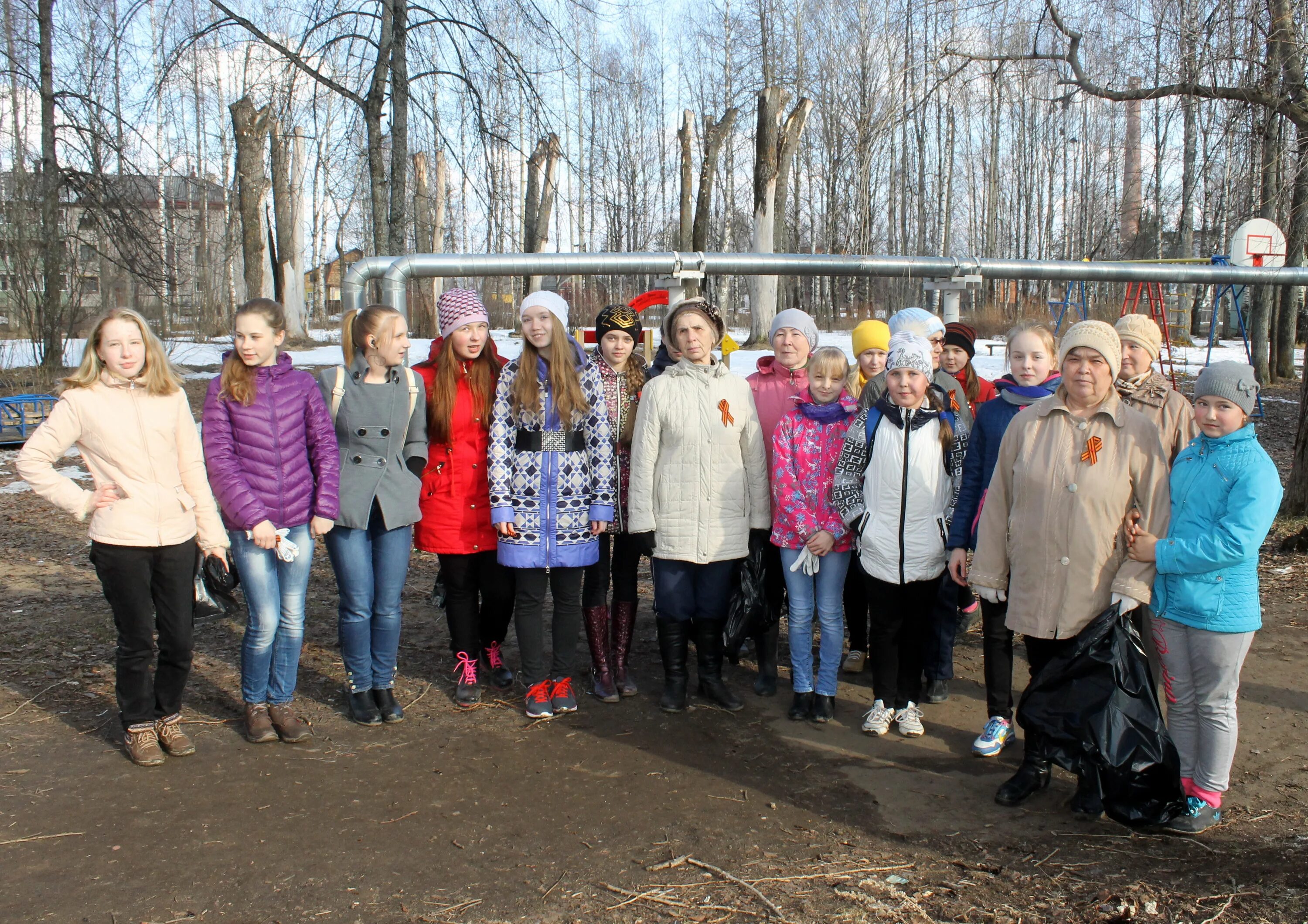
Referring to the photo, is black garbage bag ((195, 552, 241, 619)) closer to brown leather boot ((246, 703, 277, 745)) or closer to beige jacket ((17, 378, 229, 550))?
brown leather boot ((246, 703, 277, 745))

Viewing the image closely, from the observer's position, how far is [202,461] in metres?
3.76

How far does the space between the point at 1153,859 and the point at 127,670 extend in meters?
3.68

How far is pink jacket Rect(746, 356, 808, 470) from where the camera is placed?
4.60 m

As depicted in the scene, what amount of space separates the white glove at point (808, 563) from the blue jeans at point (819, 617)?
26 millimetres

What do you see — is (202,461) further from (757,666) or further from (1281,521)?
(1281,521)

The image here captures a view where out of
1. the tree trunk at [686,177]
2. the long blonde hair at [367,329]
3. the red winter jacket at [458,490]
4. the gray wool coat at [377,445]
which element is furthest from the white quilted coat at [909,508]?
the tree trunk at [686,177]

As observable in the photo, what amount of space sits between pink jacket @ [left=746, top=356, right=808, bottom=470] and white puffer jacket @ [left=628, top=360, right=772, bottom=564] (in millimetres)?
438

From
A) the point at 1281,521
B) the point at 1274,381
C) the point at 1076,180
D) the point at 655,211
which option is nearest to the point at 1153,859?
the point at 1281,521

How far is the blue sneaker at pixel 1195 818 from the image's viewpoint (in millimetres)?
3078

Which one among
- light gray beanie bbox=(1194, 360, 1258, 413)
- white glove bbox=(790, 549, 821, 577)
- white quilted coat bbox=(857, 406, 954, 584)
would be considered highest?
light gray beanie bbox=(1194, 360, 1258, 413)

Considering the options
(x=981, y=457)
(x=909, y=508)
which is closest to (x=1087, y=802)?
(x=909, y=508)

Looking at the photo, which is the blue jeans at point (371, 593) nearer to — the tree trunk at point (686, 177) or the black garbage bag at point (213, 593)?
the black garbage bag at point (213, 593)

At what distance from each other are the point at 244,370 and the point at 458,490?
1011 mm

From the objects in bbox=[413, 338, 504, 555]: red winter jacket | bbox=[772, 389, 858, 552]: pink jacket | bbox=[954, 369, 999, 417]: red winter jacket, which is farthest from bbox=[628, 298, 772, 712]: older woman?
bbox=[954, 369, 999, 417]: red winter jacket
